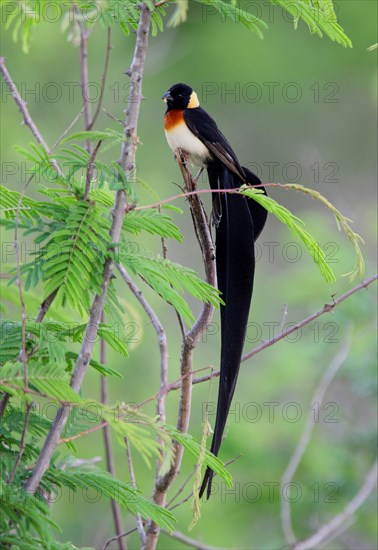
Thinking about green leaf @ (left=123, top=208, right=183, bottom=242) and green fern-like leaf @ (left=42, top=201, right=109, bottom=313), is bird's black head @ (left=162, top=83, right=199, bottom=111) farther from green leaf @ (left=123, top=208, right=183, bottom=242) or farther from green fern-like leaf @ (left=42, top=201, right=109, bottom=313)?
green fern-like leaf @ (left=42, top=201, right=109, bottom=313)

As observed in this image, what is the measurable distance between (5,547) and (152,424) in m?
0.30

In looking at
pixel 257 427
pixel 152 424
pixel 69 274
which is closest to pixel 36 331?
pixel 69 274

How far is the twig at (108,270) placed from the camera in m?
1.22

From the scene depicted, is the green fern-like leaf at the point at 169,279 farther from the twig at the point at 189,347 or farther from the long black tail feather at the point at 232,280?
the twig at the point at 189,347

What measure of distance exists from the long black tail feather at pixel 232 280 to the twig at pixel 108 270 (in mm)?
341

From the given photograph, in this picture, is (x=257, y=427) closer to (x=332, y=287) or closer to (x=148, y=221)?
(x=332, y=287)

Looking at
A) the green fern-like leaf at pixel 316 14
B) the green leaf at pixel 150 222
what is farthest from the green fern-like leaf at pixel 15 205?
the green fern-like leaf at pixel 316 14

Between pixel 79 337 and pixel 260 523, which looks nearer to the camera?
pixel 79 337

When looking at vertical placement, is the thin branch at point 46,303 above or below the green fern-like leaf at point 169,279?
below

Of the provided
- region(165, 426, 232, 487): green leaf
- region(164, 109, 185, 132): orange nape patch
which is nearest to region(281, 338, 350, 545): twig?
region(164, 109, 185, 132): orange nape patch

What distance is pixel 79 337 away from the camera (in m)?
1.41

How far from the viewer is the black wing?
2212mm

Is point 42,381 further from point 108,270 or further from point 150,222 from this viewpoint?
point 150,222

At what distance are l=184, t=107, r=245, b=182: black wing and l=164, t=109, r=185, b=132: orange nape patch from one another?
Result: 2 centimetres
